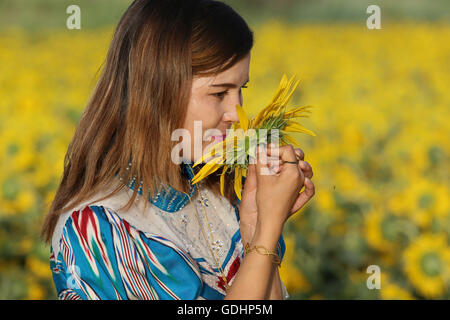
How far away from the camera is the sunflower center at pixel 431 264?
273 centimetres

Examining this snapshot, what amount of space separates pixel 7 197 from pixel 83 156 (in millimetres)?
1828

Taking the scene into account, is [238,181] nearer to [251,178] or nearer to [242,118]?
[251,178]

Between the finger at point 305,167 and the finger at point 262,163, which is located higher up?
the finger at point 262,163

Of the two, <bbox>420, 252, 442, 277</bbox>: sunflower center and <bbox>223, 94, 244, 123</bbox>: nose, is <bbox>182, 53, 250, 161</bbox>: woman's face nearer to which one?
<bbox>223, 94, 244, 123</bbox>: nose

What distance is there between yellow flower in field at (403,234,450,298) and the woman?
156 centimetres

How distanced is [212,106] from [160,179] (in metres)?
0.20

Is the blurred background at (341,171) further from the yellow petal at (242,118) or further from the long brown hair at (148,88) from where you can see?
the yellow petal at (242,118)

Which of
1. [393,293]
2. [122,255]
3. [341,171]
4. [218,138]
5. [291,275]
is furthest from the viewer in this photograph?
[341,171]

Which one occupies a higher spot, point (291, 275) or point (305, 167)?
point (305, 167)

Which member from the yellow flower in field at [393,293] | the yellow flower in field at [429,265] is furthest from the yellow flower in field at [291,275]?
the yellow flower in field at [429,265]

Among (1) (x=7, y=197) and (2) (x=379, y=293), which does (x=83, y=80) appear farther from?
(2) (x=379, y=293)

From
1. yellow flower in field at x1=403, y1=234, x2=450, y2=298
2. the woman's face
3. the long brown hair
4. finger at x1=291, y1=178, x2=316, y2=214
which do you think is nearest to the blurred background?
yellow flower in field at x1=403, y1=234, x2=450, y2=298

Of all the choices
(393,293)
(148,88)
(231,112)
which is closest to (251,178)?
(231,112)

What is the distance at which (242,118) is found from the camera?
4.17 ft
